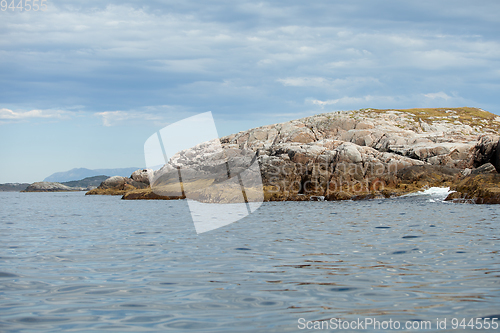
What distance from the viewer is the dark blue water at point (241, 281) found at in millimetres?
5039

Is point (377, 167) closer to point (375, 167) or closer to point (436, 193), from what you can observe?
point (375, 167)

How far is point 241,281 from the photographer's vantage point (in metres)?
6.90

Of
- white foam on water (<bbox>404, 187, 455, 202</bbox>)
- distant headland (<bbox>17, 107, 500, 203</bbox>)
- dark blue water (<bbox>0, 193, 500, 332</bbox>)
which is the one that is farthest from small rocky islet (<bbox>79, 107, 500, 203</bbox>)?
dark blue water (<bbox>0, 193, 500, 332</bbox>)

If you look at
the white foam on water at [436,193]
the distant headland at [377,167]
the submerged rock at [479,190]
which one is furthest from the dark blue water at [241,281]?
the distant headland at [377,167]

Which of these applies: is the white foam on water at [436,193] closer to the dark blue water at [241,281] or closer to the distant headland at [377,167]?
the distant headland at [377,167]

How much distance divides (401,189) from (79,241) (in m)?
33.5

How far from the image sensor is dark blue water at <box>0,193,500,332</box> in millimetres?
5039

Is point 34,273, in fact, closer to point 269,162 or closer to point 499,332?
point 499,332

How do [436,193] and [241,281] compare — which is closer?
[241,281]

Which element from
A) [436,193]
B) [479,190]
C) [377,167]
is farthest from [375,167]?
[479,190]

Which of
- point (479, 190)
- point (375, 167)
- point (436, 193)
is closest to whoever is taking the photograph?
point (479, 190)

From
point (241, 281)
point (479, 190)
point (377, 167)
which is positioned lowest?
point (479, 190)

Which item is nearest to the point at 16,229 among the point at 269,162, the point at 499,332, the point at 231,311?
the point at 231,311

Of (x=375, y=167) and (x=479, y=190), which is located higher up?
(x=375, y=167)
